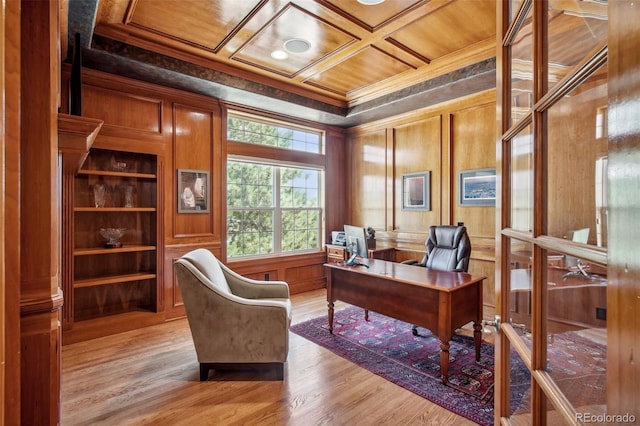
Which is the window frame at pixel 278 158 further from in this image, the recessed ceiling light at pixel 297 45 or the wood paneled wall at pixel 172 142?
the recessed ceiling light at pixel 297 45

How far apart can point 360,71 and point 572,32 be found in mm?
3618

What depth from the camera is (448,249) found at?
3533mm

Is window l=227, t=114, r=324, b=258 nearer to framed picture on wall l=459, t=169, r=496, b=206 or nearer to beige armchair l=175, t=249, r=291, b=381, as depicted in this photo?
beige armchair l=175, t=249, r=291, b=381

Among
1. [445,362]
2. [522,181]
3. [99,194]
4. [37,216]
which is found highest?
[99,194]

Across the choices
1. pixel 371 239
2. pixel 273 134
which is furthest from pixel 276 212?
pixel 371 239

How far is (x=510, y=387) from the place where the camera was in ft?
3.22

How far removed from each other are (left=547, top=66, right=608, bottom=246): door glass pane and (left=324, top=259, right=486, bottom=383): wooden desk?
6.04ft

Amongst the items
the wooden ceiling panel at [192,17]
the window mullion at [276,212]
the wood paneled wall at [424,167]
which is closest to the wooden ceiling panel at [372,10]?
the wooden ceiling panel at [192,17]

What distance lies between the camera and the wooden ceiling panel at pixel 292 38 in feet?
9.42

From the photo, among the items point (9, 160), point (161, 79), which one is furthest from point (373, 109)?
point (9, 160)

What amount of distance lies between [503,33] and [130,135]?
369 cm

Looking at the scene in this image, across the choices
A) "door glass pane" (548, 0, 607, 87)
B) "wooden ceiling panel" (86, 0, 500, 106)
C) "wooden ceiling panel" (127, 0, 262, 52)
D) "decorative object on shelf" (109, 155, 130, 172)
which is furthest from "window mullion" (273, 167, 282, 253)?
"door glass pane" (548, 0, 607, 87)

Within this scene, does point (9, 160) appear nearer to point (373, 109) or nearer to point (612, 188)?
point (612, 188)

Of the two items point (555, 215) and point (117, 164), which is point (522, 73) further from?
point (117, 164)
